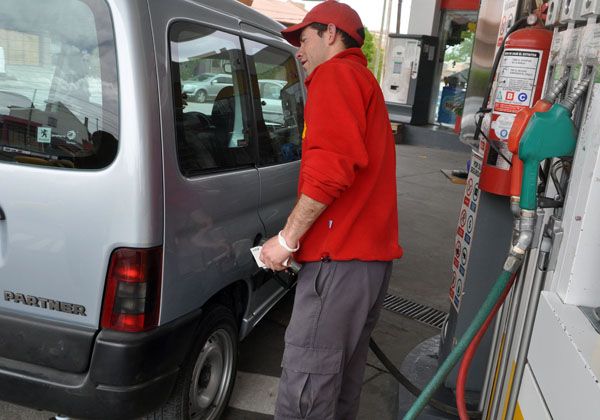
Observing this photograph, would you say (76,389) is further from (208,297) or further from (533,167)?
(533,167)

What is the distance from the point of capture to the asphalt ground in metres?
3.09

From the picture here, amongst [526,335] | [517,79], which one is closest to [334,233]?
[526,335]

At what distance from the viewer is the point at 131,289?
203cm

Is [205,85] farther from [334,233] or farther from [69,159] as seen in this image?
[334,233]

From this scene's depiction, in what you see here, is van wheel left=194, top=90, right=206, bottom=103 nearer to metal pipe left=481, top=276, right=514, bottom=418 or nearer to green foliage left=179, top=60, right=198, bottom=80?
green foliage left=179, top=60, right=198, bottom=80

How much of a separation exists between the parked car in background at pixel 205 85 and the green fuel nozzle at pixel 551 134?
1.37m

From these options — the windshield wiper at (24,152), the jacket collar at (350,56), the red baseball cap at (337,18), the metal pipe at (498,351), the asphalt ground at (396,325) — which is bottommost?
the asphalt ground at (396,325)

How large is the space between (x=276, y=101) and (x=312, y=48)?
43.2 inches

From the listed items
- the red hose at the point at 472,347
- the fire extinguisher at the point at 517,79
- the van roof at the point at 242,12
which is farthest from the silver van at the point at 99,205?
the fire extinguisher at the point at 517,79

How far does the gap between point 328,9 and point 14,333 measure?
1.72m

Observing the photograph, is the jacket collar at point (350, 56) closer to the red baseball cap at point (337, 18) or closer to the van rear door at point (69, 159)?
the red baseball cap at point (337, 18)

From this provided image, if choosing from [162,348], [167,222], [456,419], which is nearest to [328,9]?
[167,222]

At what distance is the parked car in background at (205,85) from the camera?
7.60 feet

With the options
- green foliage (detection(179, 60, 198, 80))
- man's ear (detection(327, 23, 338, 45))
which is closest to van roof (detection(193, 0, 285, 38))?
green foliage (detection(179, 60, 198, 80))
